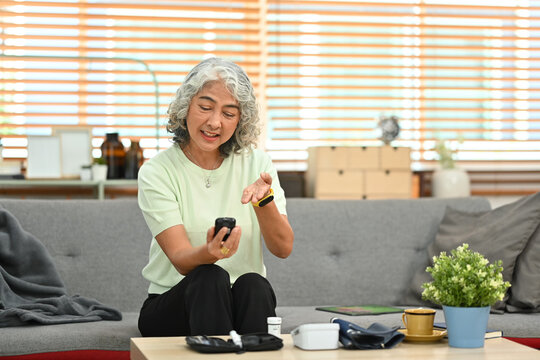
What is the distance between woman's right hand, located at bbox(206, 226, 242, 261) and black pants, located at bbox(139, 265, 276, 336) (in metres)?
0.10

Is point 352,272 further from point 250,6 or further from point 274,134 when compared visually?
point 250,6

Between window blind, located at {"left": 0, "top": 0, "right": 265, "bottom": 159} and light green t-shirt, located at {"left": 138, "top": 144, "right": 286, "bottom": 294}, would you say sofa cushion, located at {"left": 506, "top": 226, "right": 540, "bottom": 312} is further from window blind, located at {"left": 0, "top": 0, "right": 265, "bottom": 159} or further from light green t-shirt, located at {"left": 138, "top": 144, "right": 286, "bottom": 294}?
window blind, located at {"left": 0, "top": 0, "right": 265, "bottom": 159}

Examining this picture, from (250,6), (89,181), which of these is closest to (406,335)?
(89,181)

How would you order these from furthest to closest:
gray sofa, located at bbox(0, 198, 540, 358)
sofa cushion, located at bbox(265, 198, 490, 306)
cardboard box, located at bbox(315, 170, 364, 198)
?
cardboard box, located at bbox(315, 170, 364, 198)
sofa cushion, located at bbox(265, 198, 490, 306)
gray sofa, located at bbox(0, 198, 540, 358)

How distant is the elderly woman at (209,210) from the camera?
1876mm

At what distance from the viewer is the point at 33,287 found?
2.40m

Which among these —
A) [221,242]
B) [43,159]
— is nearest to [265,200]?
[221,242]

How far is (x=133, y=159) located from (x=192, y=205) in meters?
1.61

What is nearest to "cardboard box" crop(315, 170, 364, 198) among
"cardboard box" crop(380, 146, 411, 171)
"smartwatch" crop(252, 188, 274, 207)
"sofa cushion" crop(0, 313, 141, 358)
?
"cardboard box" crop(380, 146, 411, 171)

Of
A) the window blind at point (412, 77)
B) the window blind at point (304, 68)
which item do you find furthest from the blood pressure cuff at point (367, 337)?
the window blind at point (412, 77)

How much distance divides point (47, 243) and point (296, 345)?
128 cm

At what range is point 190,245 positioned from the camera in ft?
6.62

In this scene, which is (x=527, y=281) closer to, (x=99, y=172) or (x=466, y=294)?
(x=466, y=294)

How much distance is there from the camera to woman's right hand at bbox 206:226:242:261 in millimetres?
1743
